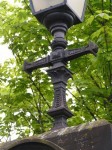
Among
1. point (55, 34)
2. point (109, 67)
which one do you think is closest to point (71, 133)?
point (55, 34)

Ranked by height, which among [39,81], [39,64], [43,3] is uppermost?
[39,81]

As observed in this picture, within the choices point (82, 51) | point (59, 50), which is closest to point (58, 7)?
point (59, 50)

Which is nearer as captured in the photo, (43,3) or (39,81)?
(43,3)

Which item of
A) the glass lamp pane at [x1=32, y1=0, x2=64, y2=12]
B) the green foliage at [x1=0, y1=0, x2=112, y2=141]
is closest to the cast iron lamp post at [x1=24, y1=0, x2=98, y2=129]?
the glass lamp pane at [x1=32, y1=0, x2=64, y2=12]

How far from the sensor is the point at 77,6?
343 centimetres

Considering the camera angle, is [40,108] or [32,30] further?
[40,108]

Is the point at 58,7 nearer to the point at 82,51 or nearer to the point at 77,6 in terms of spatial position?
the point at 77,6

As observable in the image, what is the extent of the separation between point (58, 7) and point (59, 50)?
0.37m

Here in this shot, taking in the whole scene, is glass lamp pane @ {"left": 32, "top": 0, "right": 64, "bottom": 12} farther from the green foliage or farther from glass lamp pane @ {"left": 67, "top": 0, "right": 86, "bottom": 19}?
the green foliage

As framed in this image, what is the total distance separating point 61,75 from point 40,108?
4.81 m

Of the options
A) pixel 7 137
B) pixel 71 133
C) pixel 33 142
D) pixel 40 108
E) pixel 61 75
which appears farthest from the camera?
pixel 7 137

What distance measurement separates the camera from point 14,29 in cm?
751

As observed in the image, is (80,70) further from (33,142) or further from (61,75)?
(33,142)

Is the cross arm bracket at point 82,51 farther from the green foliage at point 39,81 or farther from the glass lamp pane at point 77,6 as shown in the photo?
the green foliage at point 39,81
